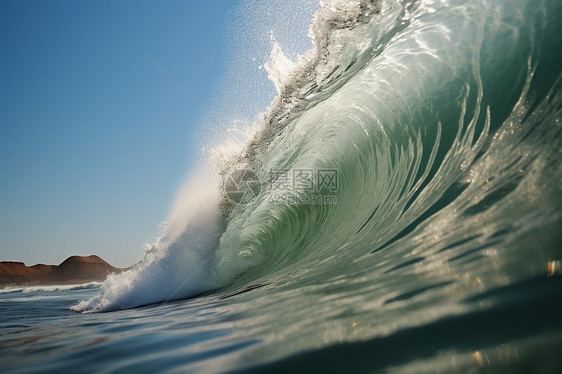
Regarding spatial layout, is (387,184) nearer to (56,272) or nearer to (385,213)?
(385,213)

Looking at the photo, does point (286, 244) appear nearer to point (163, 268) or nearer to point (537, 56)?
point (163, 268)

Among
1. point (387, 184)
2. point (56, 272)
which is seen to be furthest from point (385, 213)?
point (56, 272)

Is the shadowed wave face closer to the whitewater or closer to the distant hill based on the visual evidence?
the whitewater

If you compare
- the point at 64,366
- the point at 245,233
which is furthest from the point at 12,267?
the point at 64,366

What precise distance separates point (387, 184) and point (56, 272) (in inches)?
3090

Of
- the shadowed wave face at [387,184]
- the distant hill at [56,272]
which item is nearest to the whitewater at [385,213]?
the shadowed wave face at [387,184]

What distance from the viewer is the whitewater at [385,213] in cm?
119

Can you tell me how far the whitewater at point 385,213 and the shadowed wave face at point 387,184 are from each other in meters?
0.02

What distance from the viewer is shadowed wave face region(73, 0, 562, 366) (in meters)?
1.59

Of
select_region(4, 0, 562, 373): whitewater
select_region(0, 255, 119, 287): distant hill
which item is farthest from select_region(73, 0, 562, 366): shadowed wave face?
select_region(0, 255, 119, 287): distant hill

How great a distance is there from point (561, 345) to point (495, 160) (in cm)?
185

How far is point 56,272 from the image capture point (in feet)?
214

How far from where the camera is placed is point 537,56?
281cm

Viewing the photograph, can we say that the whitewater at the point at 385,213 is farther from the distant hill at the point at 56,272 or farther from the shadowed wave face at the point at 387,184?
the distant hill at the point at 56,272
